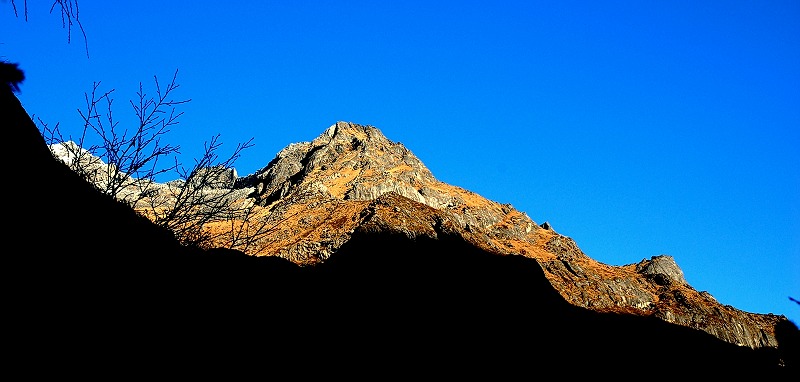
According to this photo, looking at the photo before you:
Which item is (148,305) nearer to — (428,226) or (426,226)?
(426,226)

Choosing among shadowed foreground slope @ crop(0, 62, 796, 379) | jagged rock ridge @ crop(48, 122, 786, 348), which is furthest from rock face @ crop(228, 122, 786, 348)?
shadowed foreground slope @ crop(0, 62, 796, 379)

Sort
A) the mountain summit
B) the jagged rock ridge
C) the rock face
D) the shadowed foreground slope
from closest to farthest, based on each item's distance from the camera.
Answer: the shadowed foreground slope
the mountain summit
the jagged rock ridge
the rock face

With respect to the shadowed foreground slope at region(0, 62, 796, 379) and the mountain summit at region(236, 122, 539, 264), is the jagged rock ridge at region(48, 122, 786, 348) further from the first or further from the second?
the shadowed foreground slope at region(0, 62, 796, 379)

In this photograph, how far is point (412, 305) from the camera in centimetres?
1798

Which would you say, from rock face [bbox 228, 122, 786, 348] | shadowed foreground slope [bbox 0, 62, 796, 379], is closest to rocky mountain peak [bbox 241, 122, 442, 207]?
rock face [bbox 228, 122, 786, 348]

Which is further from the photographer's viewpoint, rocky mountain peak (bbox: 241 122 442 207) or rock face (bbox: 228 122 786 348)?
rocky mountain peak (bbox: 241 122 442 207)

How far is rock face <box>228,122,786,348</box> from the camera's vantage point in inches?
1265

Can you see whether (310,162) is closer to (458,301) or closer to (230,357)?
(458,301)

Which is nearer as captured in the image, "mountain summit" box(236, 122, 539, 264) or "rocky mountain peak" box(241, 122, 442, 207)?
"mountain summit" box(236, 122, 539, 264)

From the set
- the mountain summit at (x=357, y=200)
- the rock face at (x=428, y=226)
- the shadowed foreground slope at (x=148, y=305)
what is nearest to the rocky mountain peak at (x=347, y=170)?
the mountain summit at (x=357, y=200)

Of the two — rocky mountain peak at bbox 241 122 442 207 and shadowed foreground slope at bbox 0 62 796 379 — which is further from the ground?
rocky mountain peak at bbox 241 122 442 207

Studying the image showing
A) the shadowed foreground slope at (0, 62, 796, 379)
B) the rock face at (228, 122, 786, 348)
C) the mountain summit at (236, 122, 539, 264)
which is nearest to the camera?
the shadowed foreground slope at (0, 62, 796, 379)

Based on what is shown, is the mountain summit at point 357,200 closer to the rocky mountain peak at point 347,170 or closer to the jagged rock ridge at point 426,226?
the rocky mountain peak at point 347,170

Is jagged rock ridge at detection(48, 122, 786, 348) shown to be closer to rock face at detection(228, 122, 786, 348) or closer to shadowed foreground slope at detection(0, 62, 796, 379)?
rock face at detection(228, 122, 786, 348)
